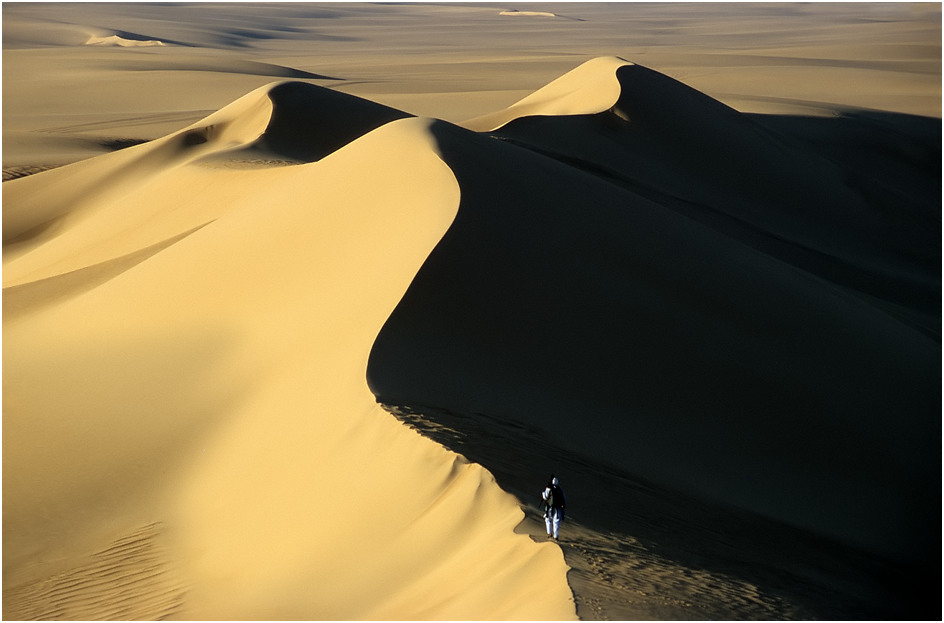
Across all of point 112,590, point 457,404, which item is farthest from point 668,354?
point 112,590

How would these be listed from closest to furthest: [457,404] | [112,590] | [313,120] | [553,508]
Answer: [553,508] → [112,590] → [457,404] → [313,120]

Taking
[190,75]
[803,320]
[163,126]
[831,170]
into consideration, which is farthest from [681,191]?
[190,75]

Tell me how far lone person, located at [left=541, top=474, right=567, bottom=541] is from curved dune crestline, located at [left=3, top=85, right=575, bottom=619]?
0.76ft

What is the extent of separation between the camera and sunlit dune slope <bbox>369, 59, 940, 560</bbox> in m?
9.77

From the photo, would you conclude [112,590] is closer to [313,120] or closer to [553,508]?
[553,508]

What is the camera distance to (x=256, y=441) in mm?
9609

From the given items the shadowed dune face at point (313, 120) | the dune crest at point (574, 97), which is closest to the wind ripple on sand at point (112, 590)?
the shadowed dune face at point (313, 120)

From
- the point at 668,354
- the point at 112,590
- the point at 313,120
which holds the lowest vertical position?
the point at 112,590

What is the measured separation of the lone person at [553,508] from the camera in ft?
22.2

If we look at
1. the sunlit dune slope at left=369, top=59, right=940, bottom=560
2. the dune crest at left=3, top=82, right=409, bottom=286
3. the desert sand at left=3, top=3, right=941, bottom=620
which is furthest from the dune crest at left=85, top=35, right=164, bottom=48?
the sunlit dune slope at left=369, top=59, right=940, bottom=560

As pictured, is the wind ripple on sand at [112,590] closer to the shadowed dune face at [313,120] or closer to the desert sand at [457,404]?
the desert sand at [457,404]

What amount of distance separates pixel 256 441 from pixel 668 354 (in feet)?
15.0

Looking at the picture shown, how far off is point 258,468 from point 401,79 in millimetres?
50639

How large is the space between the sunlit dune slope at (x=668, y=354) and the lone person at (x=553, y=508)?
230 centimetres
